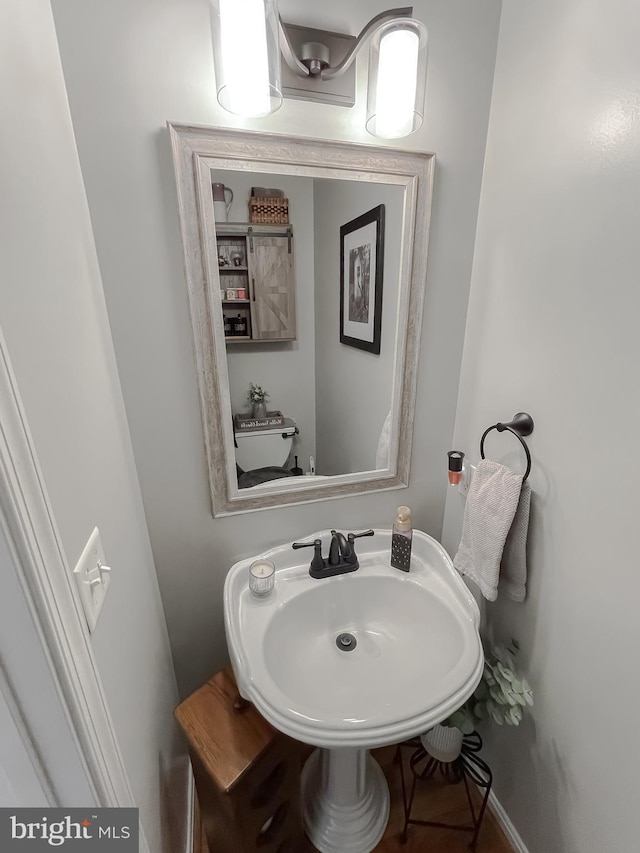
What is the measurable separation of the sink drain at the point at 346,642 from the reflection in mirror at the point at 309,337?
471 millimetres

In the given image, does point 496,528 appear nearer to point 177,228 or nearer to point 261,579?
point 261,579

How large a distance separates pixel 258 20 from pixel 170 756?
5.69 feet

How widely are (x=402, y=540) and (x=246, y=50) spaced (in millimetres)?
1211

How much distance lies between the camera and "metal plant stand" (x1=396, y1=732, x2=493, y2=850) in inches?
46.6

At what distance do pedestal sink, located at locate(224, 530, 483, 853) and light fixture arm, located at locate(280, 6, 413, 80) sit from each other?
1.18 m

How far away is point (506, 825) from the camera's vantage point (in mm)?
1195

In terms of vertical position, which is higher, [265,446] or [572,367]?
[572,367]

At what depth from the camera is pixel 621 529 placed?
0.75m

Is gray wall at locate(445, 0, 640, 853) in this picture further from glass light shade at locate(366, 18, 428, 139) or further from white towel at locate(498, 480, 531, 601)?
glass light shade at locate(366, 18, 428, 139)

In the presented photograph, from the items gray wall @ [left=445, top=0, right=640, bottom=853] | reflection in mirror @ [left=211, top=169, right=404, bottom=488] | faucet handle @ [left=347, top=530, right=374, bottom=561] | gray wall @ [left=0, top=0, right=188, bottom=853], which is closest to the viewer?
gray wall @ [left=0, top=0, right=188, bottom=853]

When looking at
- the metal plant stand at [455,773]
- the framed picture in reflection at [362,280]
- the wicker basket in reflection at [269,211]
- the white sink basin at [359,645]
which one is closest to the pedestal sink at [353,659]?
the white sink basin at [359,645]

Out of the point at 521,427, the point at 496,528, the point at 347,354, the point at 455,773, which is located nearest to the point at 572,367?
the point at 521,427

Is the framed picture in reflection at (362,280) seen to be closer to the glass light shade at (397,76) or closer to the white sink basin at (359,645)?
the glass light shade at (397,76)

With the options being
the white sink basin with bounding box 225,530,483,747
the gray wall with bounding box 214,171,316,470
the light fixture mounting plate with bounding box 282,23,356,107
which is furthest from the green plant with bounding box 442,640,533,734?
the light fixture mounting plate with bounding box 282,23,356,107
